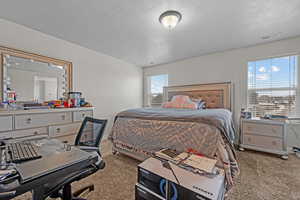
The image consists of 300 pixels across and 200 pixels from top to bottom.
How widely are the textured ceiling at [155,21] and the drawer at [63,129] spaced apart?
1.73 m

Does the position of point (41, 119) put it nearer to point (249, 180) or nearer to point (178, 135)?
point (178, 135)

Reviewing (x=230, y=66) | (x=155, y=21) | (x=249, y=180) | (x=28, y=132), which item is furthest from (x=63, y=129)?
(x=230, y=66)


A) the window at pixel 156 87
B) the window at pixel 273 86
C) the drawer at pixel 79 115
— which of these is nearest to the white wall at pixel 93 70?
the window at pixel 156 87

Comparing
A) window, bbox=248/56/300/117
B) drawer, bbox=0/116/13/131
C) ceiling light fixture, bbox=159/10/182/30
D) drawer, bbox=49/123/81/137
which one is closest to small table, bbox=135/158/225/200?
drawer, bbox=49/123/81/137

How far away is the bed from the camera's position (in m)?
1.52

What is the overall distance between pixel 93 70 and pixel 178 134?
105 inches

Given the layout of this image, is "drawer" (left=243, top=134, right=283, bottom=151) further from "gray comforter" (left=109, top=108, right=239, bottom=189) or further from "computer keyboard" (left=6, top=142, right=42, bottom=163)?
"computer keyboard" (left=6, top=142, right=42, bottom=163)

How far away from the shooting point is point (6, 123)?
1.62 metres

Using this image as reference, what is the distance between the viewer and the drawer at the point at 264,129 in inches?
94.8

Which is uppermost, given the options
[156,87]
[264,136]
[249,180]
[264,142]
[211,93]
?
[156,87]

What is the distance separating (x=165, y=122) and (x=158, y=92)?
9.37 ft

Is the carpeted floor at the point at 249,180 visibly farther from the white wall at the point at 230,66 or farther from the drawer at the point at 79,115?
the white wall at the point at 230,66

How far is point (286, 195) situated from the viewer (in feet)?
4.80

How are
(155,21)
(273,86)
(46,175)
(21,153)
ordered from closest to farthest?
1. (46,175)
2. (21,153)
3. (155,21)
4. (273,86)
